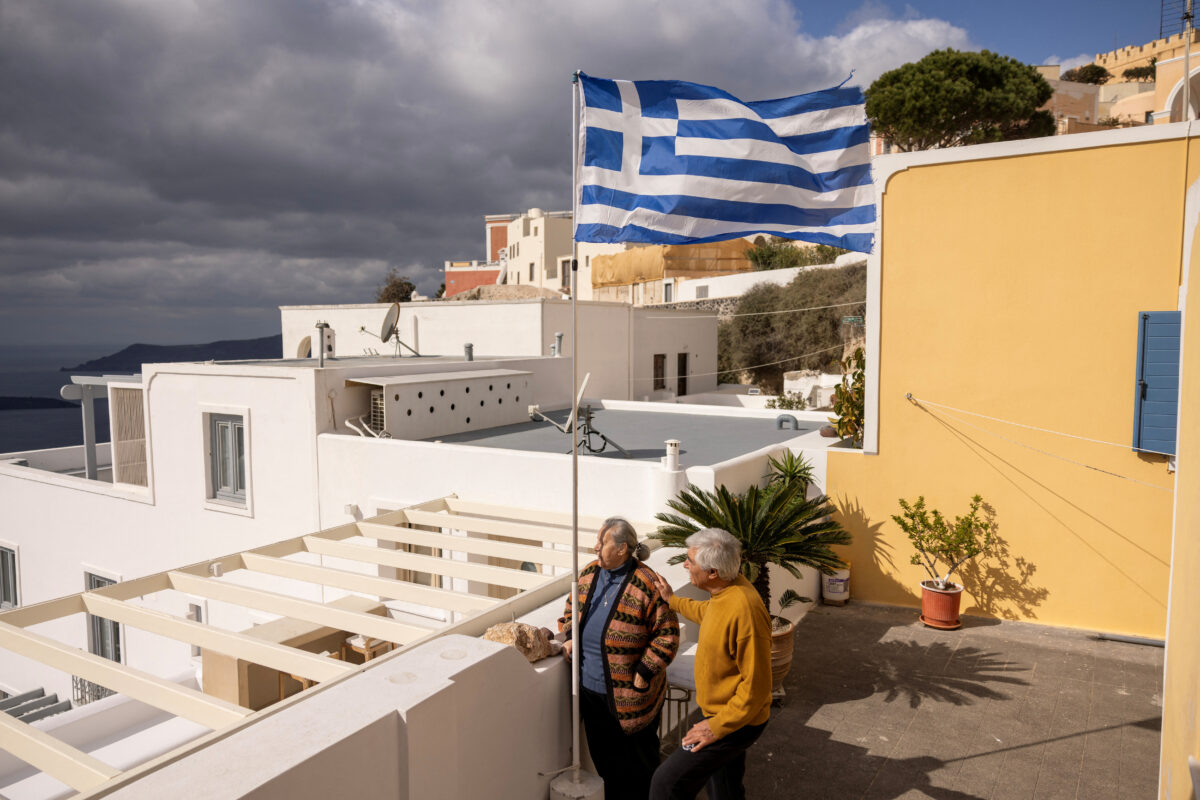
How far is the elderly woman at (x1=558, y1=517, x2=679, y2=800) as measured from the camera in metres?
4.32

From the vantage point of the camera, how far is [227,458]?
45.2 ft

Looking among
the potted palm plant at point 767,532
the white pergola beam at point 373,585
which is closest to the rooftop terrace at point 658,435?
the potted palm plant at point 767,532

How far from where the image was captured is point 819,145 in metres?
6.32

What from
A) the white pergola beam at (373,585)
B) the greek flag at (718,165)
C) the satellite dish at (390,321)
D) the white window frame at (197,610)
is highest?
the greek flag at (718,165)

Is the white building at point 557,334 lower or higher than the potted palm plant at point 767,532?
higher

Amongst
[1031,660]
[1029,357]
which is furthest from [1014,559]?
[1029,357]

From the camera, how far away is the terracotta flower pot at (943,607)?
9344 mm

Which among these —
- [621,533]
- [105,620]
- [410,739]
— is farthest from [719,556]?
[105,620]

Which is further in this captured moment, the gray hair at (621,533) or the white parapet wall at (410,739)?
the gray hair at (621,533)

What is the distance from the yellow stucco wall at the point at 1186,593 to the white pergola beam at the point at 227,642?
401cm

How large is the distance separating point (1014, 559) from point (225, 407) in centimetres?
1227

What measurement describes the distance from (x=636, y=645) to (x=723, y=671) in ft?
2.06

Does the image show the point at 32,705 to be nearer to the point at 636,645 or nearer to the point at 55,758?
the point at 55,758

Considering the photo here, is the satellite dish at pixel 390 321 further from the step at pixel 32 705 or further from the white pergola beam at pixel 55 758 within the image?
the white pergola beam at pixel 55 758
